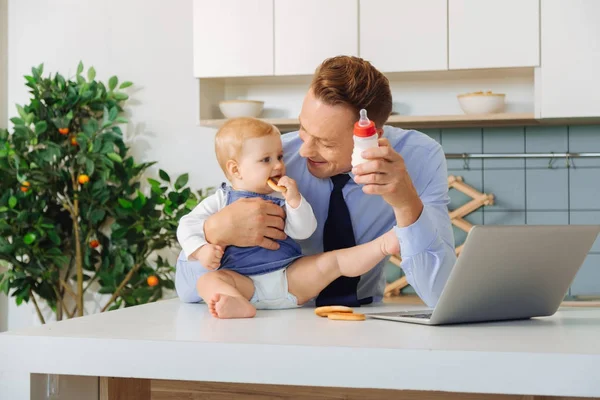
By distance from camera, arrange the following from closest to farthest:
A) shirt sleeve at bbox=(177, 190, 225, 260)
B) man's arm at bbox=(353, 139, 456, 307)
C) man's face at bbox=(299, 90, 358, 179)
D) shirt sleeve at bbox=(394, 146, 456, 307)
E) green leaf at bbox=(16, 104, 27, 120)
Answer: man's arm at bbox=(353, 139, 456, 307) → shirt sleeve at bbox=(394, 146, 456, 307) → shirt sleeve at bbox=(177, 190, 225, 260) → man's face at bbox=(299, 90, 358, 179) → green leaf at bbox=(16, 104, 27, 120)

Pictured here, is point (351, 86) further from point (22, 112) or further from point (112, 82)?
point (22, 112)

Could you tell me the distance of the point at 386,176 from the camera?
1.22 meters

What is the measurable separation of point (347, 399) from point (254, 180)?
1.81ft

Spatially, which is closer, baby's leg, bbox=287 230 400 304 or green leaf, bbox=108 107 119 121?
baby's leg, bbox=287 230 400 304

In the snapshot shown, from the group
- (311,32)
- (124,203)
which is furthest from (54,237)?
(311,32)

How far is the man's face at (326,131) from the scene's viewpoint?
1.67 meters

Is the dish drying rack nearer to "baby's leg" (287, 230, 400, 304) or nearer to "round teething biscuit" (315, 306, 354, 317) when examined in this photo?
"baby's leg" (287, 230, 400, 304)

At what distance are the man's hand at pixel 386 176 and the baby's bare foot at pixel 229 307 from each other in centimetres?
26

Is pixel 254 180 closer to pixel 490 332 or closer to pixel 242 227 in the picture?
pixel 242 227

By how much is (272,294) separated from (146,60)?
2449mm

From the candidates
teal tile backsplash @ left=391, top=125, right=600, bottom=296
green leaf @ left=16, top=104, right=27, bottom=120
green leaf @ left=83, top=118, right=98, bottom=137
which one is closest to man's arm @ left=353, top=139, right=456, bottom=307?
teal tile backsplash @ left=391, top=125, right=600, bottom=296

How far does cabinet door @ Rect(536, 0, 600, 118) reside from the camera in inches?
120

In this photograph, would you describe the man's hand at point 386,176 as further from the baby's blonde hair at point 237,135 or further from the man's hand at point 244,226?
the baby's blonde hair at point 237,135

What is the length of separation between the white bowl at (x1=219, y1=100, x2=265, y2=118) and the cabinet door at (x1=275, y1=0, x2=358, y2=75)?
0.20 metres
